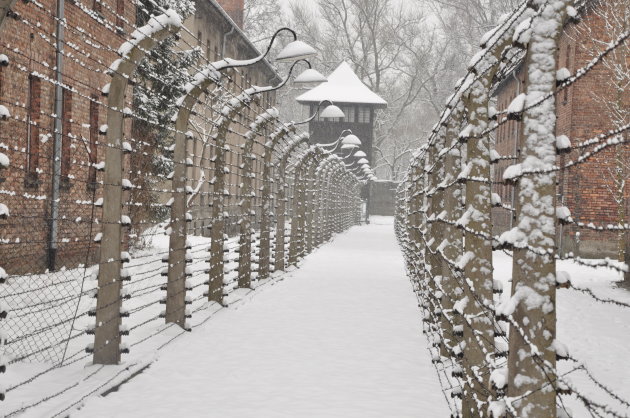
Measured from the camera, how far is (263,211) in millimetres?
13148

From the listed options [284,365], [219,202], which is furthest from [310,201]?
[284,365]

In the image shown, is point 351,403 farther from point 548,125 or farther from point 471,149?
point 548,125

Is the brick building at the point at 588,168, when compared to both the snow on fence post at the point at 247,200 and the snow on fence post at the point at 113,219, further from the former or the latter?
the snow on fence post at the point at 113,219

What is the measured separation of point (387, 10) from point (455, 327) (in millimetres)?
50867

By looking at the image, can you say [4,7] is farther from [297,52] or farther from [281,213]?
[281,213]

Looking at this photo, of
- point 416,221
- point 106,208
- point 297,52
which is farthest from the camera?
point 416,221

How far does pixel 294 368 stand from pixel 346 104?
4795 cm

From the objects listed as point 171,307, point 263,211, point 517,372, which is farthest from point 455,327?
point 263,211

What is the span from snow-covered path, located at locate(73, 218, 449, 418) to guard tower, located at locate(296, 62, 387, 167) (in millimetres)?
41915

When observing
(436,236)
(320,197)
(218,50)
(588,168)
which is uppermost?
(218,50)

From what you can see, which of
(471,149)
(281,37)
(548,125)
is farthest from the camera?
(281,37)

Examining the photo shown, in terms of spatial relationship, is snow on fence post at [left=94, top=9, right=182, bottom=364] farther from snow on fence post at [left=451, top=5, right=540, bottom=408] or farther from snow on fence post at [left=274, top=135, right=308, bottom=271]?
snow on fence post at [left=274, top=135, right=308, bottom=271]

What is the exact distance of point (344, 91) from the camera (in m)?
52.7

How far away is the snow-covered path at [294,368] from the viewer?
5.08m
